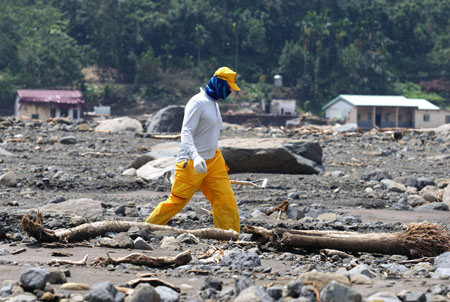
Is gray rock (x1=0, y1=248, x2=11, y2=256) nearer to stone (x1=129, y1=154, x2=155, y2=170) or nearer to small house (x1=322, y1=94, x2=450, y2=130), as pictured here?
stone (x1=129, y1=154, x2=155, y2=170)

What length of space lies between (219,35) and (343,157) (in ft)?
179

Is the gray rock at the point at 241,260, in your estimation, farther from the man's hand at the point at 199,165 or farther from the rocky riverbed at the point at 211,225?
the man's hand at the point at 199,165

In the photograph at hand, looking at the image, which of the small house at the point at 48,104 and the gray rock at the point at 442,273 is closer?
the gray rock at the point at 442,273

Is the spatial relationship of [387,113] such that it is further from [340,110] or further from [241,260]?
[241,260]

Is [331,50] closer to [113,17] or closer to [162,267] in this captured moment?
[113,17]

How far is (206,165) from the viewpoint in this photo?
637 cm

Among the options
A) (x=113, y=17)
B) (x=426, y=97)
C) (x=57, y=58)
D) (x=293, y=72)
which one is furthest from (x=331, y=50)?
(x=57, y=58)

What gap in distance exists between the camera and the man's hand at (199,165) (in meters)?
6.07

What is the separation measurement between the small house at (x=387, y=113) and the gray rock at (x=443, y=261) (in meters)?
49.3

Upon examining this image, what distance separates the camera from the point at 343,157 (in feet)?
58.0

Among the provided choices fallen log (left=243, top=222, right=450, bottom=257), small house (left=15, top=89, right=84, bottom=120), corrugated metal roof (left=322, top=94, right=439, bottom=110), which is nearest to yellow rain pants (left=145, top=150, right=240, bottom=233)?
fallen log (left=243, top=222, right=450, bottom=257)

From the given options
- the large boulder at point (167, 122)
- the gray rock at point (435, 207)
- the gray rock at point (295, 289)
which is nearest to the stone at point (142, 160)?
the gray rock at point (435, 207)

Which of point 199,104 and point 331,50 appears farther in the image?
point 331,50

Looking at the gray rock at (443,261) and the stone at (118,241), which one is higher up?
the gray rock at (443,261)
